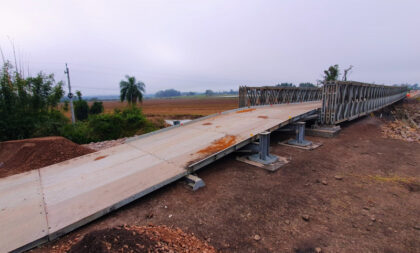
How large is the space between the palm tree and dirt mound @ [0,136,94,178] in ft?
79.7

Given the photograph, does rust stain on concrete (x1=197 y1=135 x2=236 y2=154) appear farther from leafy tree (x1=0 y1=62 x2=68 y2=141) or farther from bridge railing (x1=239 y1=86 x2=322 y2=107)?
leafy tree (x1=0 y1=62 x2=68 y2=141)

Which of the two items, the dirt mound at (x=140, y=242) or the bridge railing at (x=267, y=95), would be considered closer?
the dirt mound at (x=140, y=242)

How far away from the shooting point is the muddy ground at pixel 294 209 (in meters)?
2.67

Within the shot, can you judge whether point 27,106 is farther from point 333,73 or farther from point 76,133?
point 333,73

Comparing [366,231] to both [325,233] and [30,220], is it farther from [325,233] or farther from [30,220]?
[30,220]

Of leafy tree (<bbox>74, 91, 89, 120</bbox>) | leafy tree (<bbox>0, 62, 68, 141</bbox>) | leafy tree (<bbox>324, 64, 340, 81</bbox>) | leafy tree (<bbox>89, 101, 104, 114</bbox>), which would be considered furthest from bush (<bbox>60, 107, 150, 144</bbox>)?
leafy tree (<bbox>324, 64, 340, 81</bbox>)

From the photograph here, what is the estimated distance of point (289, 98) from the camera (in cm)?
1584

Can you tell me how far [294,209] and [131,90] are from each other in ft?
105

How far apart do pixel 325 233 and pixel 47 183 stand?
5.30 m

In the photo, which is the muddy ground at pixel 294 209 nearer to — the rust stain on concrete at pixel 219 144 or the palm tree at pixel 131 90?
the rust stain on concrete at pixel 219 144

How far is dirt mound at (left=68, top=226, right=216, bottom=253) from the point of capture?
2123 millimetres

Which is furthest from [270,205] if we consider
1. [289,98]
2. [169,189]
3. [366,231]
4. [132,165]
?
[289,98]

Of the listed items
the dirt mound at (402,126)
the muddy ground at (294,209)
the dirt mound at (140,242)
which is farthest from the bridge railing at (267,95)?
the dirt mound at (140,242)

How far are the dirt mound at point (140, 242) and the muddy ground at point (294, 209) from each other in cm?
24
